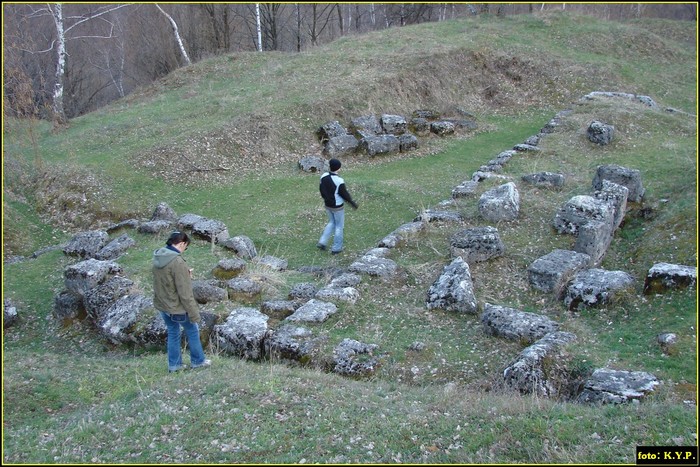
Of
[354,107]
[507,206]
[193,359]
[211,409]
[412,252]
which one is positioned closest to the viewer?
[211,409]

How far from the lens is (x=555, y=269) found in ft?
32.9

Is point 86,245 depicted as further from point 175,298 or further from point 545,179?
point 545,179

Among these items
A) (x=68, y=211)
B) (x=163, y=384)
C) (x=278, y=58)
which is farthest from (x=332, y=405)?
(x=278, y=58)

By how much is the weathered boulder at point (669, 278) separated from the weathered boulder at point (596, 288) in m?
0.30

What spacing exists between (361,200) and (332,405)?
10.4 m

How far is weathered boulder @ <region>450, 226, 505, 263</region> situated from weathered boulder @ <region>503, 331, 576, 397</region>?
343 centimetres

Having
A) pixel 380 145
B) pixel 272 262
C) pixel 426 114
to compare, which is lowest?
pixel 272 262

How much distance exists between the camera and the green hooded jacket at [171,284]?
298 inches

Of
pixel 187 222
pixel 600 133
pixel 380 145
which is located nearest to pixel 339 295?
pixel 187 222

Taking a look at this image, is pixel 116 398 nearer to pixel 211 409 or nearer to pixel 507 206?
pixel 211 409

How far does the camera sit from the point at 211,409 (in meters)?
6.22

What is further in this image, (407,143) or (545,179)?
(407,143)

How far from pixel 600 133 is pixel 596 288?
11.1 metres

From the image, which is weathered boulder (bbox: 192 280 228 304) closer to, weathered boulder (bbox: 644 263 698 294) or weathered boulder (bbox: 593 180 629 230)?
weathered boulder (bbox: 644 263 698 294)
